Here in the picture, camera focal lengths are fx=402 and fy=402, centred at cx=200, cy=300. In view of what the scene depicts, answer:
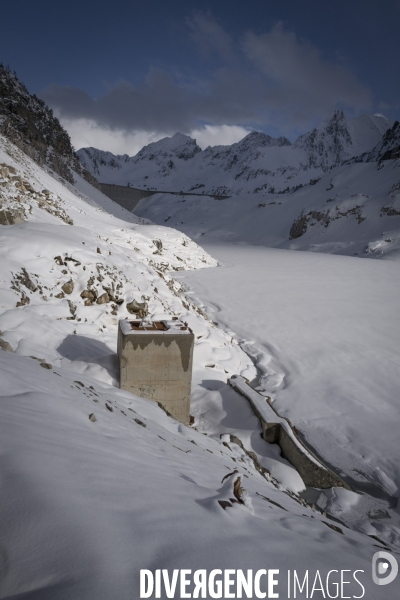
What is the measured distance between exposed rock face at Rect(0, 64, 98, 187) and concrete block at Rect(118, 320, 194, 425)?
28.0 meters

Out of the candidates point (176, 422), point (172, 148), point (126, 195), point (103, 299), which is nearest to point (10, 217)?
point (103, 299)

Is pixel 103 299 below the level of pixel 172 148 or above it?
below

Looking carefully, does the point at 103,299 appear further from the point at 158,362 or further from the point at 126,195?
the point at 126,195

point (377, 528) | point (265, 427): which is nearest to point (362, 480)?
point (377, 528)

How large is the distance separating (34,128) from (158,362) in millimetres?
36004

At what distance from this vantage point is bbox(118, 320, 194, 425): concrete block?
6.25 meters

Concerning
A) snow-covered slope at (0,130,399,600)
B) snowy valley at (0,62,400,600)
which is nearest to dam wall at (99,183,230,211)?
snowy valley at (0,62,400,600)

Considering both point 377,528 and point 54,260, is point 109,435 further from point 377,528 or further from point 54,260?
point 54,260

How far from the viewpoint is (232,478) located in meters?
3.05

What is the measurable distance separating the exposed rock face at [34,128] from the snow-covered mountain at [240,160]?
87.7 m

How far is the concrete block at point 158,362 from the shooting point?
625cm

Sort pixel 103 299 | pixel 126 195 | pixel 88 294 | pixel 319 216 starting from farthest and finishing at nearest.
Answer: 1. pixel 126 195
2. pixel 319 216
3. pixel 103 299
4. pixel 88 294

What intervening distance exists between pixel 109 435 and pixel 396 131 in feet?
222

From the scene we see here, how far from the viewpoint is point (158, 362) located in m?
6.39
